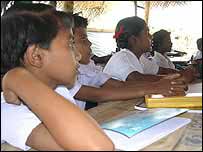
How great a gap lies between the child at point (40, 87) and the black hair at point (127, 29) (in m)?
0.85

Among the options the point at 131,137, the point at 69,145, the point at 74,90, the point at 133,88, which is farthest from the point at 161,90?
the point at 69,145

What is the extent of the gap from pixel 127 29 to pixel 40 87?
100cm

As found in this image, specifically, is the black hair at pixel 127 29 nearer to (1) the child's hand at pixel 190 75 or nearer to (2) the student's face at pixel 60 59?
(1) the child's hand at pixel 190 75

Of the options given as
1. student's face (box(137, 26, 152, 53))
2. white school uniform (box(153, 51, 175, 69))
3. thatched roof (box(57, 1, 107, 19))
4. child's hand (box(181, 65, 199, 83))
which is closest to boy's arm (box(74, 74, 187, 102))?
child's hand (box(181, 65, 199, 83))

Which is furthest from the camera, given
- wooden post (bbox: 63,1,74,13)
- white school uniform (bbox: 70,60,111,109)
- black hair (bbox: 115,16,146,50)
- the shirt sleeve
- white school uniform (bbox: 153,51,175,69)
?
white school uniform (bbox: 153,51,175,69)

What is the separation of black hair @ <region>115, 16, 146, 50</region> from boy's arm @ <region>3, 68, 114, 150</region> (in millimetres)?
954

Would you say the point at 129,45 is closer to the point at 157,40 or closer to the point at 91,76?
the point at 91,76

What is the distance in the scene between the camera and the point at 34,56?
581mm

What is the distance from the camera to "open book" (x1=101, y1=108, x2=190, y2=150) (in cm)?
54

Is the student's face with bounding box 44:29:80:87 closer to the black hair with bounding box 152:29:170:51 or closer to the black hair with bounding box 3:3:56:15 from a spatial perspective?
the black hair with bounding box 3:3:56:15

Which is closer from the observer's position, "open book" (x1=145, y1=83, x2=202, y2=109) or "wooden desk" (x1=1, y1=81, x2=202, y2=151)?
"wooden desk" (x1=1, y1=81, x2=202, y2=151)

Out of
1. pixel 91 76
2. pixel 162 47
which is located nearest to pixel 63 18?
pixel 91 76

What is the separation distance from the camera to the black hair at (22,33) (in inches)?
21.6

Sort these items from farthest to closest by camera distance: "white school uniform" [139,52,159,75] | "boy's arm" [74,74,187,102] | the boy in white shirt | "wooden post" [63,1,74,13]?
the boy in white shirt, "white school uniform" [139,52,159,75], "boy's arm" [74,74,187,102], "wooden post" [63,1,74,13]
